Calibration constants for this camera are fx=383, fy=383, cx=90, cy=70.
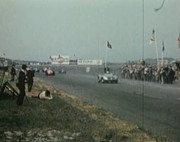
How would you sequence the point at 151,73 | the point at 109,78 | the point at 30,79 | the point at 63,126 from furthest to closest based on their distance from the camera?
the point at 151,73
the point at 109,78
the point at 30,79
the point at 63,126

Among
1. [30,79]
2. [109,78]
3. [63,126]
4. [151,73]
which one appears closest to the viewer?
[63,126]

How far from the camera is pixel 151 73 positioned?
4378 cm

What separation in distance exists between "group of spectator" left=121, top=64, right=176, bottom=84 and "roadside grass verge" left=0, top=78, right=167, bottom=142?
23953mm

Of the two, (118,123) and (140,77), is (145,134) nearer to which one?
(118,123)

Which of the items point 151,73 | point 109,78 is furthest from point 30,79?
point 151,73

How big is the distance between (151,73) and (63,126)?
110 feet

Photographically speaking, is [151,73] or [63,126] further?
[151,73]

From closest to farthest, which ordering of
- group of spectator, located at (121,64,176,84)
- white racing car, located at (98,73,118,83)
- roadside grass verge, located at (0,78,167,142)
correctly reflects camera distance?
roadside grass verge, located at (0,78,167,142), group of spectator, located at (121,64,176,84), white racing car, located at (98,73,118,83)

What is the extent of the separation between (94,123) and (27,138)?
118 inches

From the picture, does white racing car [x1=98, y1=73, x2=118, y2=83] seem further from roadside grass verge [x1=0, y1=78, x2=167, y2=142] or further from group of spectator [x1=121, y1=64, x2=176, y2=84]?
roadside grass verge [x1=0, y1=78, x2=167, y2=142]

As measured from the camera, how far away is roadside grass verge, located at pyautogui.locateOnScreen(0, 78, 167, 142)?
954 cm

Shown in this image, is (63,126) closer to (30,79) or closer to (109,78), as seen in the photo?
(30,79)

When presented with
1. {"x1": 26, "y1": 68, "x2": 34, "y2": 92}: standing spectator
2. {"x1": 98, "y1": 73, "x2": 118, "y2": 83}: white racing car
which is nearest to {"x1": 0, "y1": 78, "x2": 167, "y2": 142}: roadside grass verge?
{"x1": 26, "y1": 68, "x2": 34, "y2": 92}: standing spectator

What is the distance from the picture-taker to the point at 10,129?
10.5 meters
